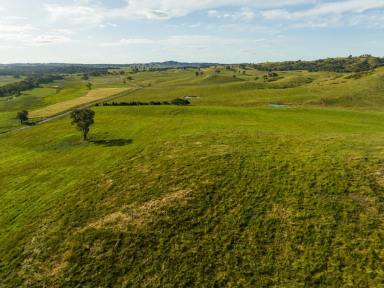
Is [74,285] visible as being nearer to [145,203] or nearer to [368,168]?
[145,203]

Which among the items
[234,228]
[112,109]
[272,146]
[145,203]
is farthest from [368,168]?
[112,109]

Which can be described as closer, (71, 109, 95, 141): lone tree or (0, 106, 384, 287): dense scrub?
(0, 106, 384, 287): dense scrub

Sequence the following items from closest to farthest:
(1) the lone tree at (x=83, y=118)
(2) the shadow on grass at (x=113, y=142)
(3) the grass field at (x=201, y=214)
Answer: (3) the grass field at (x=201, y=214) < (2) the shadow on grass at (x=113, y=142) < (1) the lone tree at (x=83, y=118)

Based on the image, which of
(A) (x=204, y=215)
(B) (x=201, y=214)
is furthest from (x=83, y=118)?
(A) (x=204, y=215)

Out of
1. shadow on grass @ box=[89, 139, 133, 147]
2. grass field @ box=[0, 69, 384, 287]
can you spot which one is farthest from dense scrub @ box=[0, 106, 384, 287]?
shadow on grass @ box=[89, 139, 133, 147]

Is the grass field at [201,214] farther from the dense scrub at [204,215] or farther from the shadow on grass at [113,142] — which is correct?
the shadow on grass at [113,142]

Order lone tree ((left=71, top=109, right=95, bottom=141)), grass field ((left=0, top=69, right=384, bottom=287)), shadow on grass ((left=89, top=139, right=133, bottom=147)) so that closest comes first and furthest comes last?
1. grass field ((left=0, top=69, right=384, bottom=287))
2. shadow on grass ((left=89, top=139, right=133, bottom=147))
3. lone tree ((left=71, top=109, right=95, bottom=141))

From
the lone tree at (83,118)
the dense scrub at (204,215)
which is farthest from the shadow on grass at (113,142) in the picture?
the dense scrub at (204,215)

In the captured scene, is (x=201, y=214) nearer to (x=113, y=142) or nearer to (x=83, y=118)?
(x=113, y=142)

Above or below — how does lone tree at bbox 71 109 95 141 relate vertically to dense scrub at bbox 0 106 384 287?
above

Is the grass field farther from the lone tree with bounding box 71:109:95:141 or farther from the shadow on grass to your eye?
the lone tree with bounding box 71:109:95:141

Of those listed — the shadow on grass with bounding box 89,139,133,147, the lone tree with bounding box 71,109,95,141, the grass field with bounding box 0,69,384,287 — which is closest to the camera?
the grass field with bounding box 0,69,384,287
